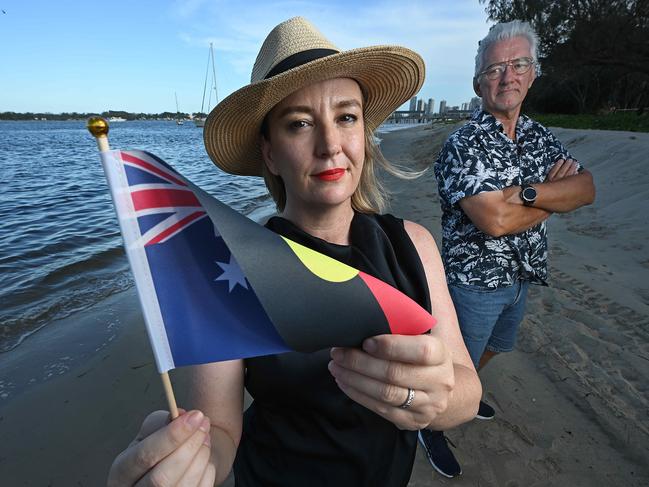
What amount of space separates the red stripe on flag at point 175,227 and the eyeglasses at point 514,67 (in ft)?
7.67

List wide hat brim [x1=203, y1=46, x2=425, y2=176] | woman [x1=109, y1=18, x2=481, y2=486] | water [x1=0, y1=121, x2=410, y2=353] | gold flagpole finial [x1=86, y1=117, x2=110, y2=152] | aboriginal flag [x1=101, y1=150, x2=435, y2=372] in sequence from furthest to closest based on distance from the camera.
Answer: water [x1=0, y1=121, x2=410, y2=353]
wide hat brim [x1=203, y1=46, x2=425, y2=176]
woman [x1=109, y1=18, x2=481, y2=486]
aboriginal flag [x1=101, y1=150, x2=435, y2=372]
gold flagpole finial [x1=86, y1=117, x2=110, y2=152]

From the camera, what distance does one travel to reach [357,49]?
60.7 inches

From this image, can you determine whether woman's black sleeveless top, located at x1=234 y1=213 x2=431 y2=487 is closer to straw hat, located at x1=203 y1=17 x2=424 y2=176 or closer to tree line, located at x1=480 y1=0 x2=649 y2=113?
straw hat, located at x1=203 y1=17 x2=424 y2=176

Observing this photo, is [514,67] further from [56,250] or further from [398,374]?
[56,250]

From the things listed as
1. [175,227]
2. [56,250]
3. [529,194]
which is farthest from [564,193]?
[56,250]

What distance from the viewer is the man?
7.40 ft

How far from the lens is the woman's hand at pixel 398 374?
103 centimetres

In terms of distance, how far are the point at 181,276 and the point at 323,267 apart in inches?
18.7

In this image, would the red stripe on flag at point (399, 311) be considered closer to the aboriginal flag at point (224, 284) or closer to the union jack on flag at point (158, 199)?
the aboriginal flag at point (224, 284)

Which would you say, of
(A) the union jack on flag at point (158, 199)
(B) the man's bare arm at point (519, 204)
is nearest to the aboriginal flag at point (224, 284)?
(A) the union jack on flag at point (158, 199)

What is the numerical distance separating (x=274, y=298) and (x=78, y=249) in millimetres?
8794

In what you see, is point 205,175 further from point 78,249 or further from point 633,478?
point 633,478

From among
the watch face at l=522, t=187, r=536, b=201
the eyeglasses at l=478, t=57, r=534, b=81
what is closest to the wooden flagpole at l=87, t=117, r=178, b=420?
the watch face at l=522, t=187, r=536, b=201

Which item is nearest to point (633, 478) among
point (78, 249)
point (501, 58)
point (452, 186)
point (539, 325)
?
point (539, 325)
